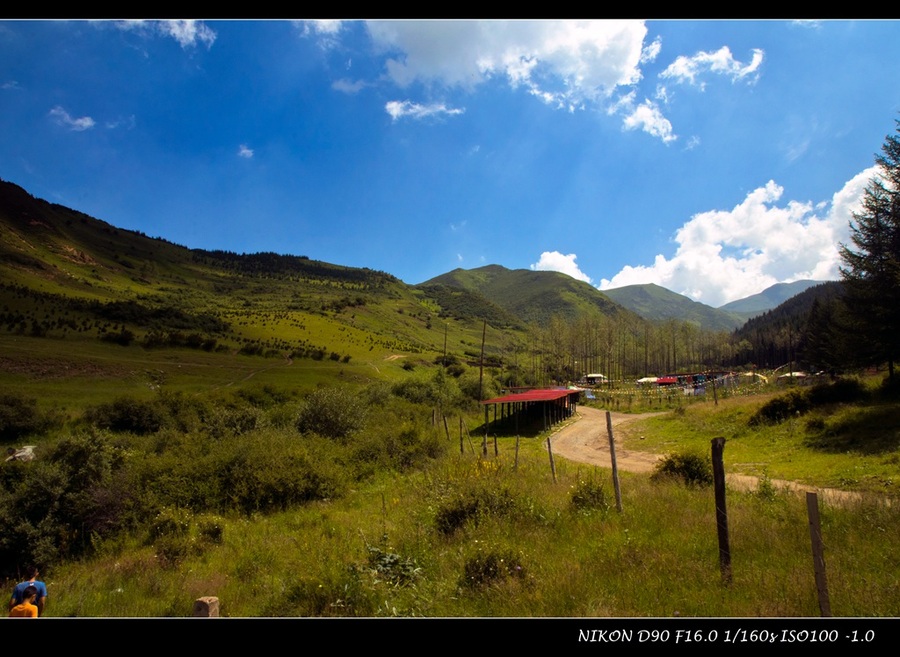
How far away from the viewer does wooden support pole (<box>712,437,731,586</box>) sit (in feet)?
18.7

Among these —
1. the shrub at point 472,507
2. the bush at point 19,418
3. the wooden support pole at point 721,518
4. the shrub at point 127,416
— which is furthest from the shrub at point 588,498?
the bush at point 19,418

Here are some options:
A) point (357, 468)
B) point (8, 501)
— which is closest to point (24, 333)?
point (8, 501)

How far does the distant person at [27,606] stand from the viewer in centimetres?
545

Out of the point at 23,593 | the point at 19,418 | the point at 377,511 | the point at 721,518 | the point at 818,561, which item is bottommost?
the point at 377,511

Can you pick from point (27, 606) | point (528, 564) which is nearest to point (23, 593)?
point (27, 606)

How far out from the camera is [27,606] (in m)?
5.48

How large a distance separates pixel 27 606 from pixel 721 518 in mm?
10303

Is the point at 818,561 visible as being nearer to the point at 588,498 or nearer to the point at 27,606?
the point at 588,498

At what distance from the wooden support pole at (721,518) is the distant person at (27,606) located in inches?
387

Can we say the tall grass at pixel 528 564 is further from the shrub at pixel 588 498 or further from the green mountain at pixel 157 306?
the green mountain at pixel 157 306

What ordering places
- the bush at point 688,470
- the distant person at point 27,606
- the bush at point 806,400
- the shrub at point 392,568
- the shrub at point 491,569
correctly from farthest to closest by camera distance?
the bush at point 806,400
the bush at point 688,470
the shrub at point 392,568
the shrub at point 491,569
the distant person at point 27,606

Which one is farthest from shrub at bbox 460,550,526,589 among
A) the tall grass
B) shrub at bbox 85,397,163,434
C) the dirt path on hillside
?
shrub at bbox 85,397,163,434

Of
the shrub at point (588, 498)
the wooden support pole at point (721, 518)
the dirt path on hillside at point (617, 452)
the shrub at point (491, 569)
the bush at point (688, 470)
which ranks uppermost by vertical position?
the wooden support pole at point (721, 518)
